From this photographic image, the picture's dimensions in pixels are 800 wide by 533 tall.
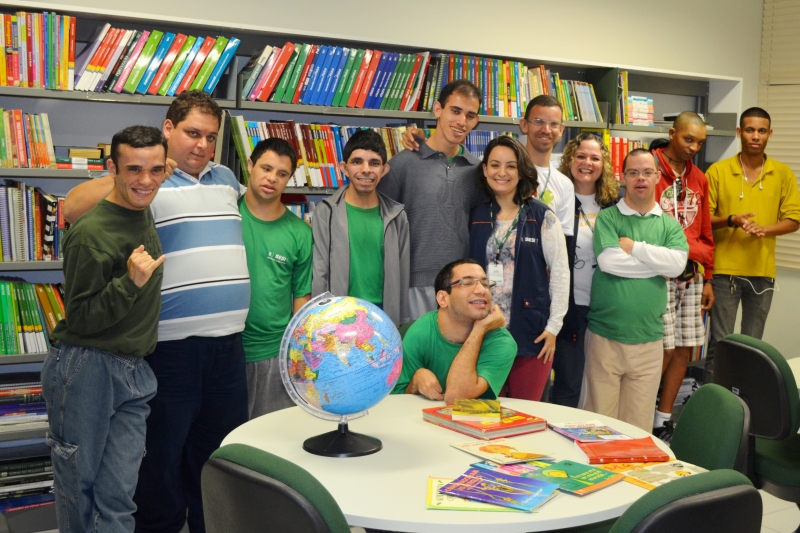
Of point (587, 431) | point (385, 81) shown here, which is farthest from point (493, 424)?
point (385, 81)

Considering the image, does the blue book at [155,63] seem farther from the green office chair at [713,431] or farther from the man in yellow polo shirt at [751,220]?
the man in yellow polo shirt at [751,220]

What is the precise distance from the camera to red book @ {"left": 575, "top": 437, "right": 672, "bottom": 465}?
193 cm

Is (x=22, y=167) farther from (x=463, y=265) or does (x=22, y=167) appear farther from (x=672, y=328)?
(x=672, y=328)

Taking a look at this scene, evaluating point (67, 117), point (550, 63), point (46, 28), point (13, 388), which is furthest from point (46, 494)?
point (550, 63)

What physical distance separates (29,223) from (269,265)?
3.93 feet

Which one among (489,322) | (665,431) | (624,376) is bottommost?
(665,431)

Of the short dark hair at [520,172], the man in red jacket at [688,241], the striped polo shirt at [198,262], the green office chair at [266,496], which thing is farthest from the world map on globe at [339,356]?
the man in red jacket at [688,241]

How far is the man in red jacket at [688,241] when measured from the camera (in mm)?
4410

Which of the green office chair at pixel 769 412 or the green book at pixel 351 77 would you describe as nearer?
the green office chair at pixel 769 412

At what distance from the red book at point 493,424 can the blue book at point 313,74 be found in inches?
81.8

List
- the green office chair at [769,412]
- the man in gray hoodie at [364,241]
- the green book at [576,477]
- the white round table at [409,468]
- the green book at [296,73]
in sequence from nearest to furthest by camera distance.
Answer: the white round table at [409,468], the green book at [576,477], the green office chair at [769,412], the man in gray hoodie at [364,241], the green book at [296,73]

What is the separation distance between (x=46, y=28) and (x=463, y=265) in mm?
2093

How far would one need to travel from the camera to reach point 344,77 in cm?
389

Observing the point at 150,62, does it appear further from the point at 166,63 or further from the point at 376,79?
the point at 376,79
